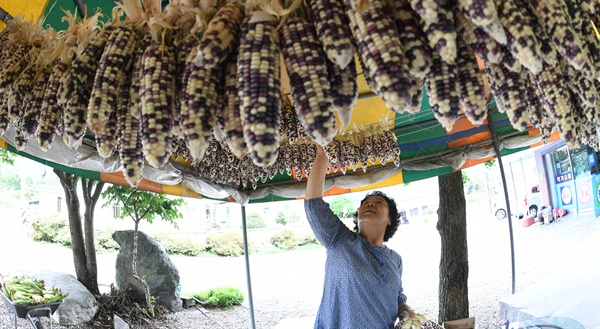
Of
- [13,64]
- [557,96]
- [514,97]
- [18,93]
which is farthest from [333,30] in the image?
[13,64]

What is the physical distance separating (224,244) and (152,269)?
1151cm

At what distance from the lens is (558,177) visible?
18609 millimetres

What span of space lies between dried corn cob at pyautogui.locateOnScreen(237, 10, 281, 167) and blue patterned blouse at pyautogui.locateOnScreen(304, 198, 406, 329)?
1865mm

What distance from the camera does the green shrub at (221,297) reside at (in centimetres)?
1291

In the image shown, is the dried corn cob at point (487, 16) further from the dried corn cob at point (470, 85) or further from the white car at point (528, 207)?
the white car at point (528, 207)

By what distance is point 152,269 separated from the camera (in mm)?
11086

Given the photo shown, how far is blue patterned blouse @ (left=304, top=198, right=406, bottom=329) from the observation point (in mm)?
3199

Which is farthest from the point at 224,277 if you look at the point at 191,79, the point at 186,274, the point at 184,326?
the point at 191,79

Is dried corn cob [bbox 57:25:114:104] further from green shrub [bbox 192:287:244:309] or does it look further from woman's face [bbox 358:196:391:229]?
green shrub [bbox 192:287:244:309]

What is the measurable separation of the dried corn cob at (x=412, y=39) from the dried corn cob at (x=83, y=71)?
3.89ft

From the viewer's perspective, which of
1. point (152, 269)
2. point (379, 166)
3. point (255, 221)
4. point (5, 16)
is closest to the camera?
point (5, 16)

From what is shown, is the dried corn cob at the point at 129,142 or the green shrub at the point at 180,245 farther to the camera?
the green shrub at the point at 180,245

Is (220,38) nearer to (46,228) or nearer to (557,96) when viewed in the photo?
(557,96)

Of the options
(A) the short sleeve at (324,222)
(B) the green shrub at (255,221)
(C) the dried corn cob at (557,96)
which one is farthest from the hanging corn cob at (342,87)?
(B) the green shrub at (255,221)
